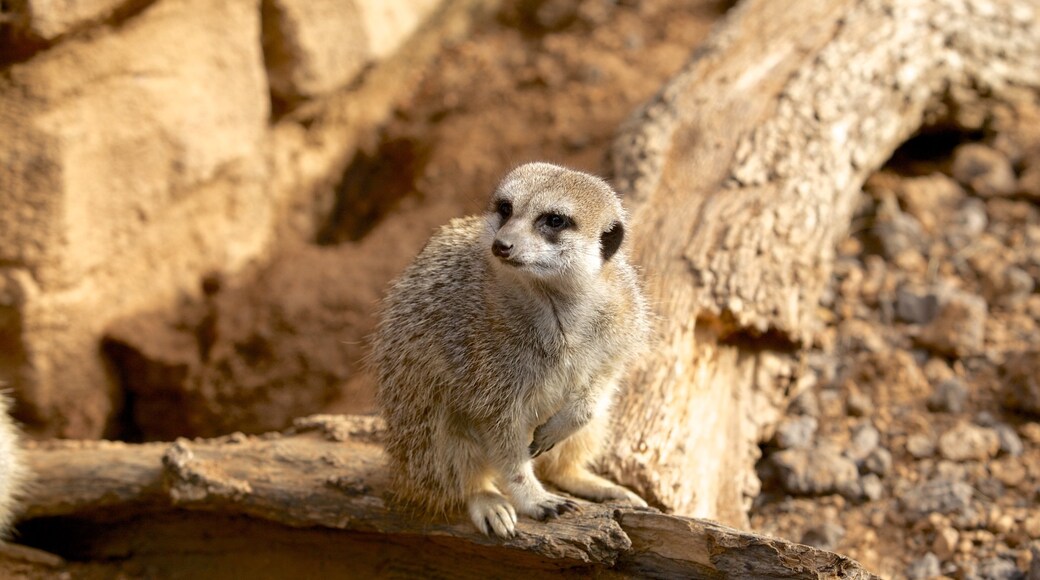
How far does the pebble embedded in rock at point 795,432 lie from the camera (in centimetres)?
388

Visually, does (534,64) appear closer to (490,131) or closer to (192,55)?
(490,131)

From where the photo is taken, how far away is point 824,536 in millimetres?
3490

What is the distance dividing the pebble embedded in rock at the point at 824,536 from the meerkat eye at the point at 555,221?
1511mm

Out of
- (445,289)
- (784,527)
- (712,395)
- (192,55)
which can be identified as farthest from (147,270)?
(784,527)

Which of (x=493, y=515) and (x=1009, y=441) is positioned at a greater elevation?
(x=1009, y=441)

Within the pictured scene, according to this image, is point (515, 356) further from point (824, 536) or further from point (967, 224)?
point (967, 224)

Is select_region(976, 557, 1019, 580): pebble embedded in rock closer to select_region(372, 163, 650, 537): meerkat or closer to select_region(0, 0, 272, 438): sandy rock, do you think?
select_region(372, 163, 650, 537): meerkat

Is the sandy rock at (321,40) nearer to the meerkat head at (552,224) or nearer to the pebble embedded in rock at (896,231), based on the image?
the meerkat head at (552,224)

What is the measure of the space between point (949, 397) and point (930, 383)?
133mm

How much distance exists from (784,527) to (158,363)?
3132 millimetres

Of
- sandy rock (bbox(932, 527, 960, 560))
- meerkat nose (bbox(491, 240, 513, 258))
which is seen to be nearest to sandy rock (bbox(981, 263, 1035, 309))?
sandy rock (bbox(932, 527, 960, 560))

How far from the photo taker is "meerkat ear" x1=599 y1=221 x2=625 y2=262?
9.80 ft

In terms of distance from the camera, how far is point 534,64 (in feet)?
19.9

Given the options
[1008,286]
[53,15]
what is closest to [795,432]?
[1008,286]
